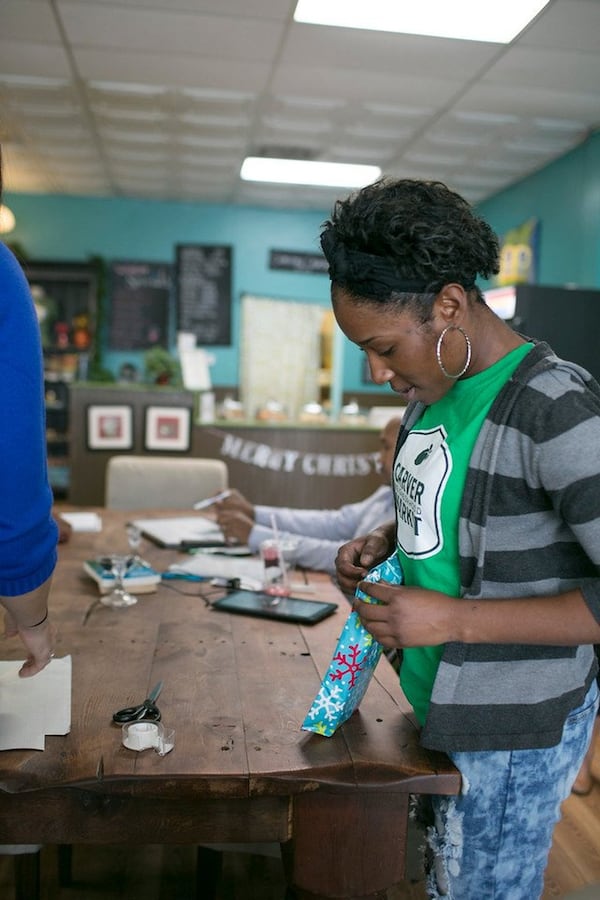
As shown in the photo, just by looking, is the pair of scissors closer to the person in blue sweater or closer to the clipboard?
the person in blue sweater

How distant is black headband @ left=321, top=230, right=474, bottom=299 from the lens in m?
1.04

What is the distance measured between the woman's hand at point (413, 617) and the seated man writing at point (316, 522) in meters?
1.34

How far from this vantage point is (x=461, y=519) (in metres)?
1.07

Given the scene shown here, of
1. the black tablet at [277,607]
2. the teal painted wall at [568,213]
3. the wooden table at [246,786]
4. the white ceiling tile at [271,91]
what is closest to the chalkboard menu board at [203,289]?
the white ceiling tile at [271,91]

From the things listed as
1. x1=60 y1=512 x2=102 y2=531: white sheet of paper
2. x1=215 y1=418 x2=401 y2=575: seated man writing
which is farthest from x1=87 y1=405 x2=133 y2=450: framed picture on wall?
x1=215 y1=418 x2=401 y2=575: seated man writing

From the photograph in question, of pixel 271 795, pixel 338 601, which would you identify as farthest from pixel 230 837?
pixel 338 601

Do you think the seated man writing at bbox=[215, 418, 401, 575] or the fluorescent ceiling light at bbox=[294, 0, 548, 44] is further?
the fluorescent ceiling light at bbox=[294, 0, 548, 44]

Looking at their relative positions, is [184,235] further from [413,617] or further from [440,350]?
[413,617]

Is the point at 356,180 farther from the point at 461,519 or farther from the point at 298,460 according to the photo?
the point at 461,519

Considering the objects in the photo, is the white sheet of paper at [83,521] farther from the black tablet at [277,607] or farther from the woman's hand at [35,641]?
the woman's hand at [35,641]

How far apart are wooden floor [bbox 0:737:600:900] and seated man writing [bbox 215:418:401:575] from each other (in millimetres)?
886

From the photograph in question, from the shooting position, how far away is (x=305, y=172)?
6445 mm

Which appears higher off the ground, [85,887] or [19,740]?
[19,740]

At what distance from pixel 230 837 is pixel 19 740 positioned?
354 millimetres
